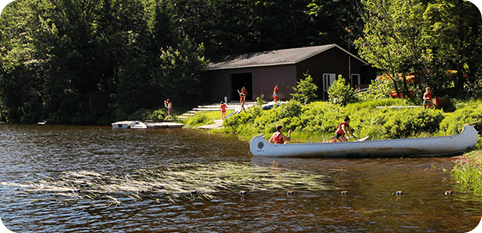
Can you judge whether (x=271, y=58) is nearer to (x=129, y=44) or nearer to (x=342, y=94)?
(x=342, y=94)

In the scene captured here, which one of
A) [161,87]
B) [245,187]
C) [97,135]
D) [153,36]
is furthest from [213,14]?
[245,187]

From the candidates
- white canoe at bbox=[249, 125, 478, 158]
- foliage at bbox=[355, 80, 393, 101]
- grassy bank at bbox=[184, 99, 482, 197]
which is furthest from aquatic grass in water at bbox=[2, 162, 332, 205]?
foliage at bbox=[355, 80, 393, 101]

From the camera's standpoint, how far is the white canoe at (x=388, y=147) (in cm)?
1712

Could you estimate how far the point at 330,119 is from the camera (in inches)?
933

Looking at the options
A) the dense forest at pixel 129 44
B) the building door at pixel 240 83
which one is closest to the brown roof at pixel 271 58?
the building door at pixel 240 83

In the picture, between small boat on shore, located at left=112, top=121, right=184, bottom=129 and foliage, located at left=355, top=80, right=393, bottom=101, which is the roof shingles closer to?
foliage, located at left=355, top=80, right=393, bottom=101

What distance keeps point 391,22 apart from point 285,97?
490 inches

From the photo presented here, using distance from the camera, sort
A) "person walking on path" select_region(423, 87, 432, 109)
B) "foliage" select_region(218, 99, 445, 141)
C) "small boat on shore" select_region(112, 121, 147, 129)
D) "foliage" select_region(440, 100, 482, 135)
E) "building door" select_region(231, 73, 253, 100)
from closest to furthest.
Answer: "foliage" select_region(440, 100, 482, 135) < "foliage" select_region(218, 99, 445, 141) < "person walking on path" select_region(423, 87, 432, 109) < "small boat on shore" select_region(112, 121, 147, 129) < "building door" select_region(231, 73, 253, 100)

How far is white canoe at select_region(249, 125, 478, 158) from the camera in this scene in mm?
17125

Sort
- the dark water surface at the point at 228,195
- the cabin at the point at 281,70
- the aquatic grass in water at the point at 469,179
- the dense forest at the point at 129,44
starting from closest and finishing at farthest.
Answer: the dark water surface at the point at 228,195, the aquatic grass in water at the point at 469,179, the cabin at the point at 281,70, the dense forest at the point at 129,44

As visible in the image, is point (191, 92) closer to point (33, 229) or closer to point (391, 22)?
point (391, 22)

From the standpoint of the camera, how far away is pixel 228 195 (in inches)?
491

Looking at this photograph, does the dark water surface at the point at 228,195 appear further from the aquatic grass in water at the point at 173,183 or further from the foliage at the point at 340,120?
the foliage at the point at 340,120

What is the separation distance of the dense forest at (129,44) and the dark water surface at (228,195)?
61.2 ft
